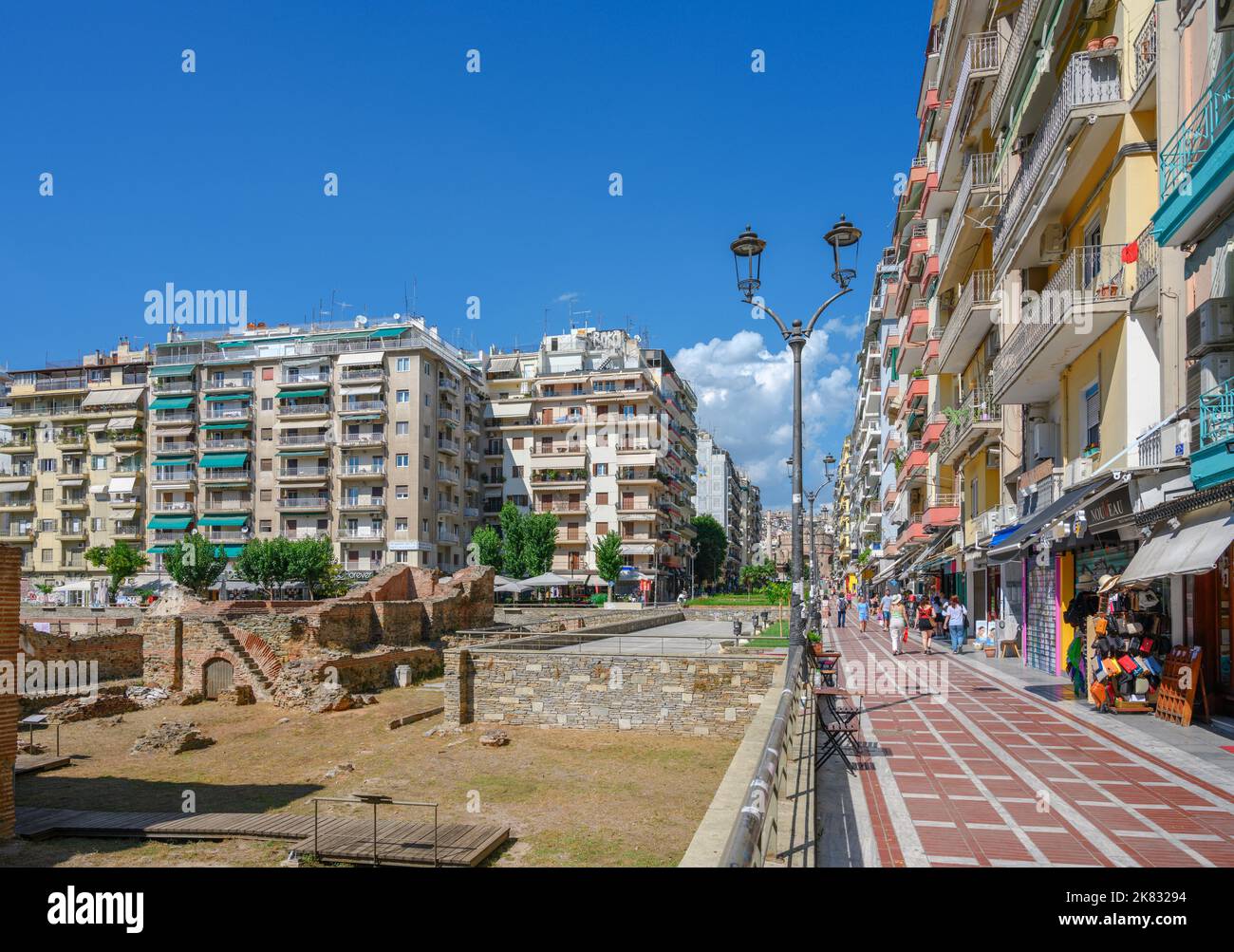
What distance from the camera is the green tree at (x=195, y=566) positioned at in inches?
2105

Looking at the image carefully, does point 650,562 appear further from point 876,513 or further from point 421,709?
point 421,709

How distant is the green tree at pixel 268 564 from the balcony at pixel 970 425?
4008 cm

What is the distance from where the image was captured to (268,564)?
51.8 meters

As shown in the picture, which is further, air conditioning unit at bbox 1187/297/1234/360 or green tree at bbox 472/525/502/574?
green tree at bbox 472/525/502/574

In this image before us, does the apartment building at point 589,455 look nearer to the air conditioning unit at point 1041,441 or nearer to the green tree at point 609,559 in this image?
the green tree at point 609,559

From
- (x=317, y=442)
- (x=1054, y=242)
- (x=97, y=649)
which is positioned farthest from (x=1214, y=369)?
(x=317, y=442)

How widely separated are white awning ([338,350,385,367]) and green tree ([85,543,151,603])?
20636mm

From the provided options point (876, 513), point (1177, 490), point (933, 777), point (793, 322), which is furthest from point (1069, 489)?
point (876, 513)

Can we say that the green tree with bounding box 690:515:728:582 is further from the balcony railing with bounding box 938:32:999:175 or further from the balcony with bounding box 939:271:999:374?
the balcony railing with bounding box 938:32:999:175

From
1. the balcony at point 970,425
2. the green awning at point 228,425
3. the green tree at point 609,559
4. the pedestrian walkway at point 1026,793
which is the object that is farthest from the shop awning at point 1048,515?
the green awning at point 228,425

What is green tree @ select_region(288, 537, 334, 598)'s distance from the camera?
52.1 meters

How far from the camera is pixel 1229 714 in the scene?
436 inches

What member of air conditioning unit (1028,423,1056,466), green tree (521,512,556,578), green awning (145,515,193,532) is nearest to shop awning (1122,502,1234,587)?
air conditioning unit (1028,423,1056,466)

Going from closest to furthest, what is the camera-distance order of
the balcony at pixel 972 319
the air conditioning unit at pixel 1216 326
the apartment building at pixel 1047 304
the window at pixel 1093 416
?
1. the air conditioning unit at pixel 1216 326
2. the apartment building at pixel 1047 304
3. the window at pixel 1093 416
4. the balcony at pixel 972 319
